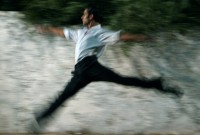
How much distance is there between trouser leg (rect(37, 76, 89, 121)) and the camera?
784 cm

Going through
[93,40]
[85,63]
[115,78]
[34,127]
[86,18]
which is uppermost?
[86,18]

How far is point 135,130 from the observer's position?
A: 8.27m

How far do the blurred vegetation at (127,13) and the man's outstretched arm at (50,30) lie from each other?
2.8 inches

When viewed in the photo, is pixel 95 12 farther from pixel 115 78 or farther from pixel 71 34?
pixel 115 78

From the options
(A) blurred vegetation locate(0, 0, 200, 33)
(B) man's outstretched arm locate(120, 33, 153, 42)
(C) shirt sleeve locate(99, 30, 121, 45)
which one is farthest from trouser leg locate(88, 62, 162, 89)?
(A) blurred vegetation locate(0, 0, 200, 33)

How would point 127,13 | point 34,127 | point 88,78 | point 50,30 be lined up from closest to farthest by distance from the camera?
point 127,13 < point 88,78 < point 50,30 < point 34,127

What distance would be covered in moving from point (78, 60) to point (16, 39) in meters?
0.98

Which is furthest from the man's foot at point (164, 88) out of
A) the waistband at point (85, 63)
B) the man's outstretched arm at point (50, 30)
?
the man's outstretched arm at point (50, 30)

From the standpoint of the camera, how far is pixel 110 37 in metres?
7.76

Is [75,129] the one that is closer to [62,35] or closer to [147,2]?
[62,35]

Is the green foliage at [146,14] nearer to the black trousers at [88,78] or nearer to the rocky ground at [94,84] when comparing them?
the rocky ground at [94,84]

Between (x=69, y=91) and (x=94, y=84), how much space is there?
16.9 inches

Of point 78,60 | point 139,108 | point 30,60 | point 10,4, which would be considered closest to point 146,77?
point 139,108

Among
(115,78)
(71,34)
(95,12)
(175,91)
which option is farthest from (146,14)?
(175,91)
